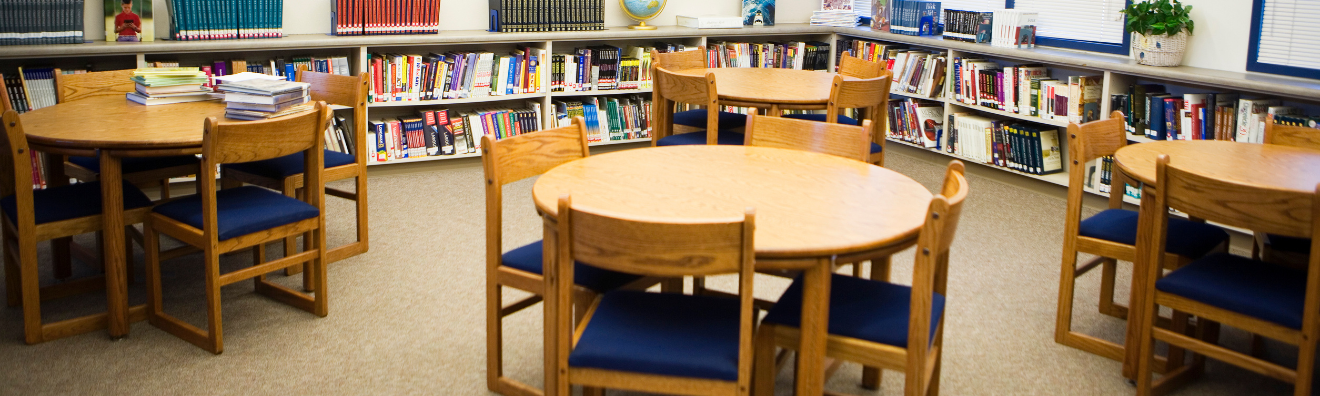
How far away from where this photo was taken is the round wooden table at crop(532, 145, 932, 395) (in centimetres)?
205

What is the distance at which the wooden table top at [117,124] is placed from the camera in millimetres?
2986

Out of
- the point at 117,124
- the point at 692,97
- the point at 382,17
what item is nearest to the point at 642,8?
the point at 382,17

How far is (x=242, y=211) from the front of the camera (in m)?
3.10

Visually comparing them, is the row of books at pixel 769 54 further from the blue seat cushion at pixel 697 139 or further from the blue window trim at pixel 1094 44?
the blue seat cushion at pixel 697 139

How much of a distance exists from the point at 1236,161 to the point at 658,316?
75.7 inches

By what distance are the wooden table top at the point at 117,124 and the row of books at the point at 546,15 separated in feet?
7.16

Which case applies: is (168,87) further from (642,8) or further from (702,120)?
(642,8)

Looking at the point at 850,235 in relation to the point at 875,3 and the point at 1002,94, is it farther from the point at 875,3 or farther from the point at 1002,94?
the point at 875,3

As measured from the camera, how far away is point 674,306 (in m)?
2.25

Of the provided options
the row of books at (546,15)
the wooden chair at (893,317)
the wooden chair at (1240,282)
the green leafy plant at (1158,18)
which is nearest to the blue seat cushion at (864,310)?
the wooden chair at (893,317)

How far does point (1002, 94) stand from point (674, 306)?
3.67 m

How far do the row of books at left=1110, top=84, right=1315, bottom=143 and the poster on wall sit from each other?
181 inches

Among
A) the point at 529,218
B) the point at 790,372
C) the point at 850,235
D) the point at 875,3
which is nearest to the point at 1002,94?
the point at 875,3

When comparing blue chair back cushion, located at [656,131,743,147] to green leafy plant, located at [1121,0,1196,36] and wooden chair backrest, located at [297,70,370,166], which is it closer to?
wooden chair backrest, located at [297,70,370,166]
